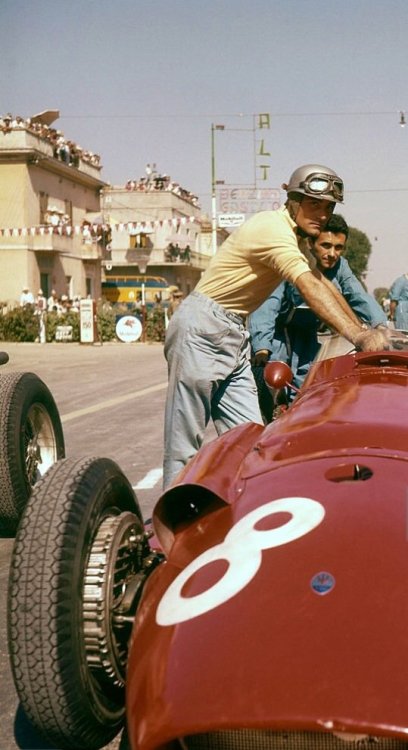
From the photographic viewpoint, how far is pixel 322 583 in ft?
7.29

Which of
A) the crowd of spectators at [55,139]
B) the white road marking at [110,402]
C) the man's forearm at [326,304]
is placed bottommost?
the white road marking at [110,402]

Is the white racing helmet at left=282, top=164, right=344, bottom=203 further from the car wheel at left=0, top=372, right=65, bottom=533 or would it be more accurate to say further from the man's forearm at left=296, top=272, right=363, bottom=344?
the car wheel at left=0, top=372, right=65, bottom=533

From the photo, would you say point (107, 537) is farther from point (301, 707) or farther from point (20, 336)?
point (20, 336)

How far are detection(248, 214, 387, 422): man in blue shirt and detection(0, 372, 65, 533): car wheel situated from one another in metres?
1.34

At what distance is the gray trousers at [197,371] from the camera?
446 centimetres

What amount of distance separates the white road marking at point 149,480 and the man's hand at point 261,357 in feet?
3.99

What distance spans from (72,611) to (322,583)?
2.39ft

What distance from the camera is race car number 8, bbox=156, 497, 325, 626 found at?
2295mm

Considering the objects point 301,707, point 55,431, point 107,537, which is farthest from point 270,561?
point 55,431

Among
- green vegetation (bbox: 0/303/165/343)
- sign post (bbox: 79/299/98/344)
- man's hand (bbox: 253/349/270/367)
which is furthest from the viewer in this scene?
green vegetation (bbox: 0/303/165/343)

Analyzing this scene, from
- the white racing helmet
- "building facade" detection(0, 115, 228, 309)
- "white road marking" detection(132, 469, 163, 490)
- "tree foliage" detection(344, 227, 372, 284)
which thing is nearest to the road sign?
"building facade" detection(0, 115, 228, 309)

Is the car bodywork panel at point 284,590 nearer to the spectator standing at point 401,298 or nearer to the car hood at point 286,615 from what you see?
the car hood at point 286,615

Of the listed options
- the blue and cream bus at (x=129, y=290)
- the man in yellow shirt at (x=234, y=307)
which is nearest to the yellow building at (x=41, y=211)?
the blue and cream bus at (x=129, y=290)

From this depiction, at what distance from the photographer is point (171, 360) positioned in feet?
15.1
